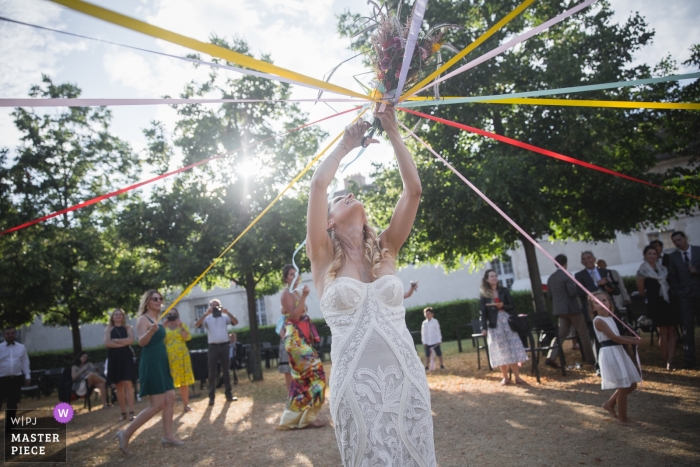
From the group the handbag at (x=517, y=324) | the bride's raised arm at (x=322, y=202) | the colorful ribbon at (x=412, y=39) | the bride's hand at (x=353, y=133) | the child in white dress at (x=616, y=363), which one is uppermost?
the colorful ribbon at (x=412, y=39)

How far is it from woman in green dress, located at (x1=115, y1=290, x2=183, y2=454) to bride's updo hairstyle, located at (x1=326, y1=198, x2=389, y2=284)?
429 cm

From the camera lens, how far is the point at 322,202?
267 centimetres

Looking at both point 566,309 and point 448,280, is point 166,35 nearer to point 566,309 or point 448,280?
point 566,309

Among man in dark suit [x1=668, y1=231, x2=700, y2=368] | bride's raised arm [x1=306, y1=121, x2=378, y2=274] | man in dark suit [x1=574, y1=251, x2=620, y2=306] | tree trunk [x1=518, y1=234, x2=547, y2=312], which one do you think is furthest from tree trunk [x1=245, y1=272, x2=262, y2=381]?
bride's raised arm [x1=306, y1=121, x2=378, y2=274]

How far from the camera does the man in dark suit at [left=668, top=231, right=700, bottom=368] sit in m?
8.11

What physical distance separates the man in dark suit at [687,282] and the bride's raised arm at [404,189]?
287 inches

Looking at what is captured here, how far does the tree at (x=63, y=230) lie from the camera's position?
54.9 feet

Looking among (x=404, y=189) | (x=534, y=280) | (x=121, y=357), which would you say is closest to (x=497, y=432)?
(x=404, y=189)

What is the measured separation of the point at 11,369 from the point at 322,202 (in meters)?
9.45

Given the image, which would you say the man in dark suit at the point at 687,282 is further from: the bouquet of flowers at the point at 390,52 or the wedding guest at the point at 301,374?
the bouquet of flowers at the point at 390,52

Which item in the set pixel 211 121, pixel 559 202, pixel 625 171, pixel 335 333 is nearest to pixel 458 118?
pixel 559 202

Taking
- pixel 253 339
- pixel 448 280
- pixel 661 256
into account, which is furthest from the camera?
pixel 448 280

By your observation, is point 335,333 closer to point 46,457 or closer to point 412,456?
point 412,456

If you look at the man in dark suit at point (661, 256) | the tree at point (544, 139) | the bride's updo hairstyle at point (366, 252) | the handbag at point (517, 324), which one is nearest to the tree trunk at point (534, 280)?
the tree at point (544, 139)
